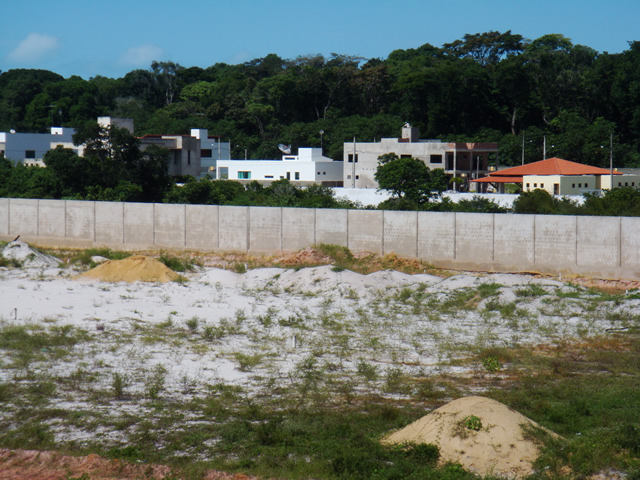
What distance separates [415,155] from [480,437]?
7156cm

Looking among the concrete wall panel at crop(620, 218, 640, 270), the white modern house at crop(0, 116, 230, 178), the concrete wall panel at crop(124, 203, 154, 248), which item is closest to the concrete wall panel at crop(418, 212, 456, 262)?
the concrete wall panel at crop(620, 218, 640, 270)

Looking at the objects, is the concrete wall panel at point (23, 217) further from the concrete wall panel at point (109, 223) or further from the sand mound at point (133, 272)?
the sand mound at point (133, 272)

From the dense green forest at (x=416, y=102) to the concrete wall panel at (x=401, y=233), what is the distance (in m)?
55.0

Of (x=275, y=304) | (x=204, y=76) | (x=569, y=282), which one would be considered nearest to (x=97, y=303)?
(x=275, y=304)

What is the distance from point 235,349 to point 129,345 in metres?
2.66

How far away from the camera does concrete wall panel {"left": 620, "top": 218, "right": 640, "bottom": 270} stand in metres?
31.5

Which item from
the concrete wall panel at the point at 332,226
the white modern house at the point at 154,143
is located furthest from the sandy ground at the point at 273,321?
the white modern house at the point at 154,143

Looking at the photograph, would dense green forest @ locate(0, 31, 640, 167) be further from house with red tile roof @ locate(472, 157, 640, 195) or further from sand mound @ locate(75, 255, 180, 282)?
sand mound @ locate(75, 255, 180, 282)

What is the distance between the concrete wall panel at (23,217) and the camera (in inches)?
1768

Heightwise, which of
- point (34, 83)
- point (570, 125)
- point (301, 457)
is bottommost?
point (301, 457)

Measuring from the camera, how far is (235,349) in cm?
2031

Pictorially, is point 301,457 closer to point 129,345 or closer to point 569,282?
point 129,345

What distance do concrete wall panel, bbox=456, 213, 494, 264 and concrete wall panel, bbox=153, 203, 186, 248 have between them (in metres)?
14.1

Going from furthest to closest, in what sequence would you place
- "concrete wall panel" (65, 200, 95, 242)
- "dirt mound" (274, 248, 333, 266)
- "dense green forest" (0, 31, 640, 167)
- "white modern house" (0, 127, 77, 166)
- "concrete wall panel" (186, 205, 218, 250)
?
"dense green forest" (0, 31, 640, 167)
"white modern house" (0, 127, 77, 166)
"concrete wall panel" (65, 200, 95, 242)
"concrete wall panel" (186, 205, 218, 250)
"dirt mound" (274, 248, 333, 266)
